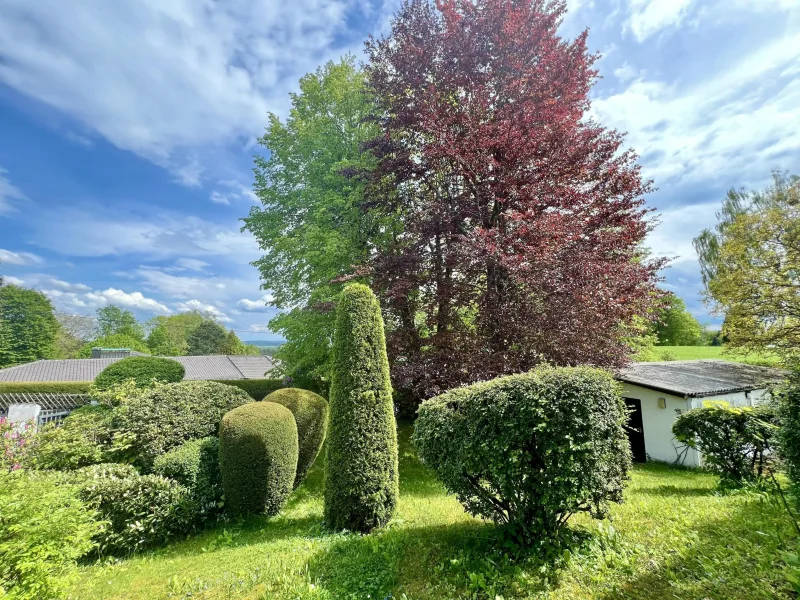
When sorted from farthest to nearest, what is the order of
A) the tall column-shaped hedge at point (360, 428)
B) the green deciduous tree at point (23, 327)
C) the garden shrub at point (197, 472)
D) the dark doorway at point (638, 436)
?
the green deciduous tree at point (23, 327) < the dark doorway at point (638, 436) < the garden shrub at point (197, 472) < the tall column-shaped hedge at point (360, 428)

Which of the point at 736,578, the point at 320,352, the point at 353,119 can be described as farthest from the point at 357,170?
the point at 736,578

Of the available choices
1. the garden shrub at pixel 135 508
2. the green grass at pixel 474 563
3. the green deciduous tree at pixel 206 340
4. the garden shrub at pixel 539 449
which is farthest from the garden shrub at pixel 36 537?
the green deciduous tree at pixel 206 340

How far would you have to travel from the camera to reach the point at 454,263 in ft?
27.1

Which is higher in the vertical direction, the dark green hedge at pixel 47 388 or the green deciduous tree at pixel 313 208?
the green deciduous tree at pixel 313 208

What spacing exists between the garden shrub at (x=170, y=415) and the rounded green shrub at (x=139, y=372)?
7.08 feet

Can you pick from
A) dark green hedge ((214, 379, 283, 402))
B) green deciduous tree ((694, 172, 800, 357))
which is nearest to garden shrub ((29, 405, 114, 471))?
dark green hedge ((214, 379, 283, 402))

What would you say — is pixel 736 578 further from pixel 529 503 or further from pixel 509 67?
pixel 509 67

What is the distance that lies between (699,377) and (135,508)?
15982 millimetres

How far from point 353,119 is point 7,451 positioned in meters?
11.9

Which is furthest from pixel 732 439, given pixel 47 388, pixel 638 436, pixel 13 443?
pixel 47 388

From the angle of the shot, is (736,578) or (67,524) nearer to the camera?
(736,578)

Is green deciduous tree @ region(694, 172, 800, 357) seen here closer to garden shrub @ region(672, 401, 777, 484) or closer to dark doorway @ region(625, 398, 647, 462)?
dark doorway @ region(625, 398, 647, 462)

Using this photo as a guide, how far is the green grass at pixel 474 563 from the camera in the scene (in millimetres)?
2744

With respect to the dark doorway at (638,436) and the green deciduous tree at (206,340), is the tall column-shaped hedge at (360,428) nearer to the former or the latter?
the dark doorway at (638,436)
